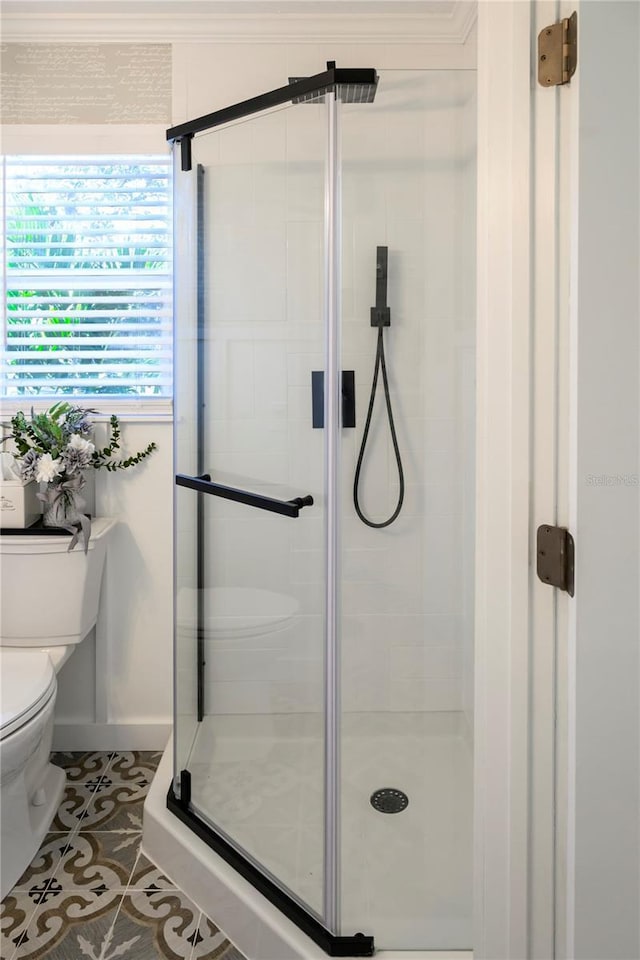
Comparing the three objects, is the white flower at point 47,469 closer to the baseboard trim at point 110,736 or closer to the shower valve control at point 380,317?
the baseboard trim at point 110,736

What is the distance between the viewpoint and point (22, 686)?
164 cm

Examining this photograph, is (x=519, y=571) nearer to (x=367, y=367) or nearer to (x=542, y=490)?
(x=542, y=490)

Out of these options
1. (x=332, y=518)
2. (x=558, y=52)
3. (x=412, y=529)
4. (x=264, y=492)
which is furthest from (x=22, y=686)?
(x=558, y=52)

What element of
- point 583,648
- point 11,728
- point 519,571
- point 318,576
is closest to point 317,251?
point 318,576

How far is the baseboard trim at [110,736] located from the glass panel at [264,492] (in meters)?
0.56

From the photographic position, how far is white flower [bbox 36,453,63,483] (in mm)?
1910

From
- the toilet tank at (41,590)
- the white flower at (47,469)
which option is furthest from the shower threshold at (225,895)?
the white flower at (47,469)

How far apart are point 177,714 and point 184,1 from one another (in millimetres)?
2097

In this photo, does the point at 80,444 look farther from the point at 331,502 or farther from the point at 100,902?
the point at 100,902

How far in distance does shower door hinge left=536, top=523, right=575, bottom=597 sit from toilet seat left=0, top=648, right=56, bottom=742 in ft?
4.17

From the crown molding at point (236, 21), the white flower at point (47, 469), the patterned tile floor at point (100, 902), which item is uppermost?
the crown molding at point (236, 21)

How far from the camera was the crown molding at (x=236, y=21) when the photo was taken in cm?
194

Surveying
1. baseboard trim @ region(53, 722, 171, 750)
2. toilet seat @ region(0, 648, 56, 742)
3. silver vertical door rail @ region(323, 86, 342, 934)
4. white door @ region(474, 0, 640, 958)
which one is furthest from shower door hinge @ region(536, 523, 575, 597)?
baseboard trim @ region(53, 722, 171, 750)

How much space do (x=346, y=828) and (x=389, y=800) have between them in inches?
7.8
